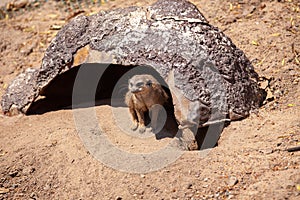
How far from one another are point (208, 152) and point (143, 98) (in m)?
1.08

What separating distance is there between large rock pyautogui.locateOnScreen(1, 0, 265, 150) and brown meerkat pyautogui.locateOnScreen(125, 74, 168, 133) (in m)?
0.34

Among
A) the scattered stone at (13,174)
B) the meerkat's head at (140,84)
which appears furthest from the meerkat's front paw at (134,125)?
the scattered stone at (13,174)

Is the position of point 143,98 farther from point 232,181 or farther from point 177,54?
point 232,181

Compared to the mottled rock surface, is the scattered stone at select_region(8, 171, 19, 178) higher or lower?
lower

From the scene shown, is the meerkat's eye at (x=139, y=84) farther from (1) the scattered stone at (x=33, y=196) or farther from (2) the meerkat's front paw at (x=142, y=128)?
(1) the scattered stone at (x=33, y=196)

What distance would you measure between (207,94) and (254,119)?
55cm

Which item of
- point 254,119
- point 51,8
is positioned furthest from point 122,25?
point 51,8

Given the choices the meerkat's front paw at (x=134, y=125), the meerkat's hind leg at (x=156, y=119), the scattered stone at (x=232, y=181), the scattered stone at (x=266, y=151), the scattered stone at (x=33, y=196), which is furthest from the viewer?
the meerkat's front paw at (x=134, y=125)

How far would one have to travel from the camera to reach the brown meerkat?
4.63 meters

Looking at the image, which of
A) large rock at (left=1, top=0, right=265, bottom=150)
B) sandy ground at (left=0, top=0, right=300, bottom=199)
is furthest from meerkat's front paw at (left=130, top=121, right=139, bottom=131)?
large rock at (left=1, top=0, right=265, bottom=150)

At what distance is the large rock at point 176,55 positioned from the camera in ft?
13.6

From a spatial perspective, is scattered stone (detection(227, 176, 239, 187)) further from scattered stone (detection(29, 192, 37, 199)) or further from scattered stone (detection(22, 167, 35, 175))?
scattered stone (detection(22, 167, 35, 175))

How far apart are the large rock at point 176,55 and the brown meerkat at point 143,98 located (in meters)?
0.34

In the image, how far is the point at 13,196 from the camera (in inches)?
157
